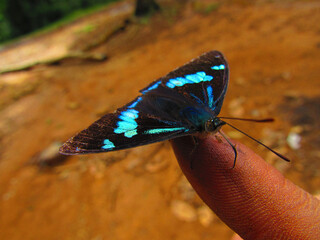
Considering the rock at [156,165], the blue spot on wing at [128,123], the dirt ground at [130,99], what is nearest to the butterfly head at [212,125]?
the blue spot on wing at [128,123]

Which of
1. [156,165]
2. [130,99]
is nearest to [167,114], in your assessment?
[156,165]

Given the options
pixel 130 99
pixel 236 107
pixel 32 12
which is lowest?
pixel 236 107

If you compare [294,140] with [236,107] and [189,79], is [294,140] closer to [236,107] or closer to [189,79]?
[236,107]

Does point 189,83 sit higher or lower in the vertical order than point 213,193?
higher

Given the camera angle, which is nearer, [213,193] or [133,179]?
[213,193]

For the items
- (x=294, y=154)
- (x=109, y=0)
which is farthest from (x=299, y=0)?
(x=109, y=0)

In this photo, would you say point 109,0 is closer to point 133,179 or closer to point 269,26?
point 269,26

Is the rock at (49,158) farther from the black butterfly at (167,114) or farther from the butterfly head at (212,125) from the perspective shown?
the butterfly head at (212,125)

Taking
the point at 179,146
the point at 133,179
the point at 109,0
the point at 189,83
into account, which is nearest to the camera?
the point at 179,146
